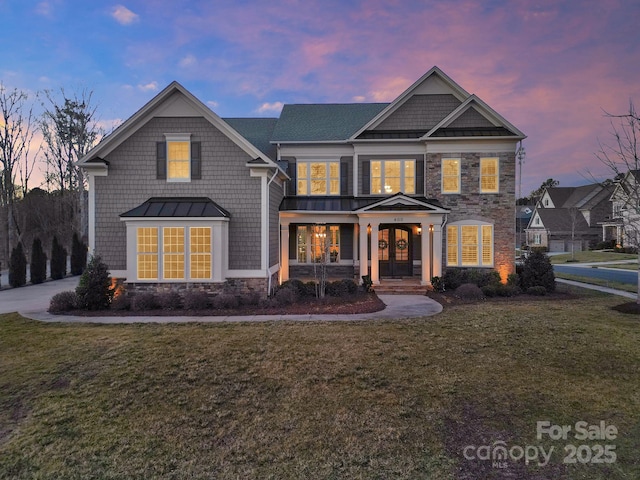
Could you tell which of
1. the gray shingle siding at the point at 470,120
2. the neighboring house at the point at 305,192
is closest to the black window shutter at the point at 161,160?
the neighboring house at the point at 305,192

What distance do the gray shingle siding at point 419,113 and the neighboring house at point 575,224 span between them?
111 ft

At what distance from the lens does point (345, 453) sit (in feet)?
13.0

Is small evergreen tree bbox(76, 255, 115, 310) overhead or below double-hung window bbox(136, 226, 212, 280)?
below

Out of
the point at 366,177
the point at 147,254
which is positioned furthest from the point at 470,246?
the point at 147,254

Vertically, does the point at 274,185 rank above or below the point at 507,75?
below

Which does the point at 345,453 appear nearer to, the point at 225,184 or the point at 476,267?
the point at 225,184

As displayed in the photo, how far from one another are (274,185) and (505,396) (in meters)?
11.5

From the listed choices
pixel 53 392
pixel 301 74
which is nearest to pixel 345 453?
pixel 53 392

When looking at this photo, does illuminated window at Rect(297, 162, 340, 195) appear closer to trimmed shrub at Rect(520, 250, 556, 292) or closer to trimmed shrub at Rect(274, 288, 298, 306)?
trimmed shrub at Rect(274, 288, 298, 306)

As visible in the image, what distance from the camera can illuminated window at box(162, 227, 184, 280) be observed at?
11.9 m

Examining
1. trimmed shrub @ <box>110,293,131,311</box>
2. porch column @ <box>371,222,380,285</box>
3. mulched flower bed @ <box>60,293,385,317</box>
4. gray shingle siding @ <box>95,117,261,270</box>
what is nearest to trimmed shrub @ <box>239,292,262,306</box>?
mulched flower bed @ <box>60,293,385,317</box>

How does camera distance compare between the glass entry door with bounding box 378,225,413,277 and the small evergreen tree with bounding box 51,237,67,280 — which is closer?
the glass entry door with bounding box 378,225,413,277

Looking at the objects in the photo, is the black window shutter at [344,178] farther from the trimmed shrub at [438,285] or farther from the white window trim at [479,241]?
the trimmed shrub at [438,285]

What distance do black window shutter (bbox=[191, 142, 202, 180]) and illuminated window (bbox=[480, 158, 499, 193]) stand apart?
12.8 meters
